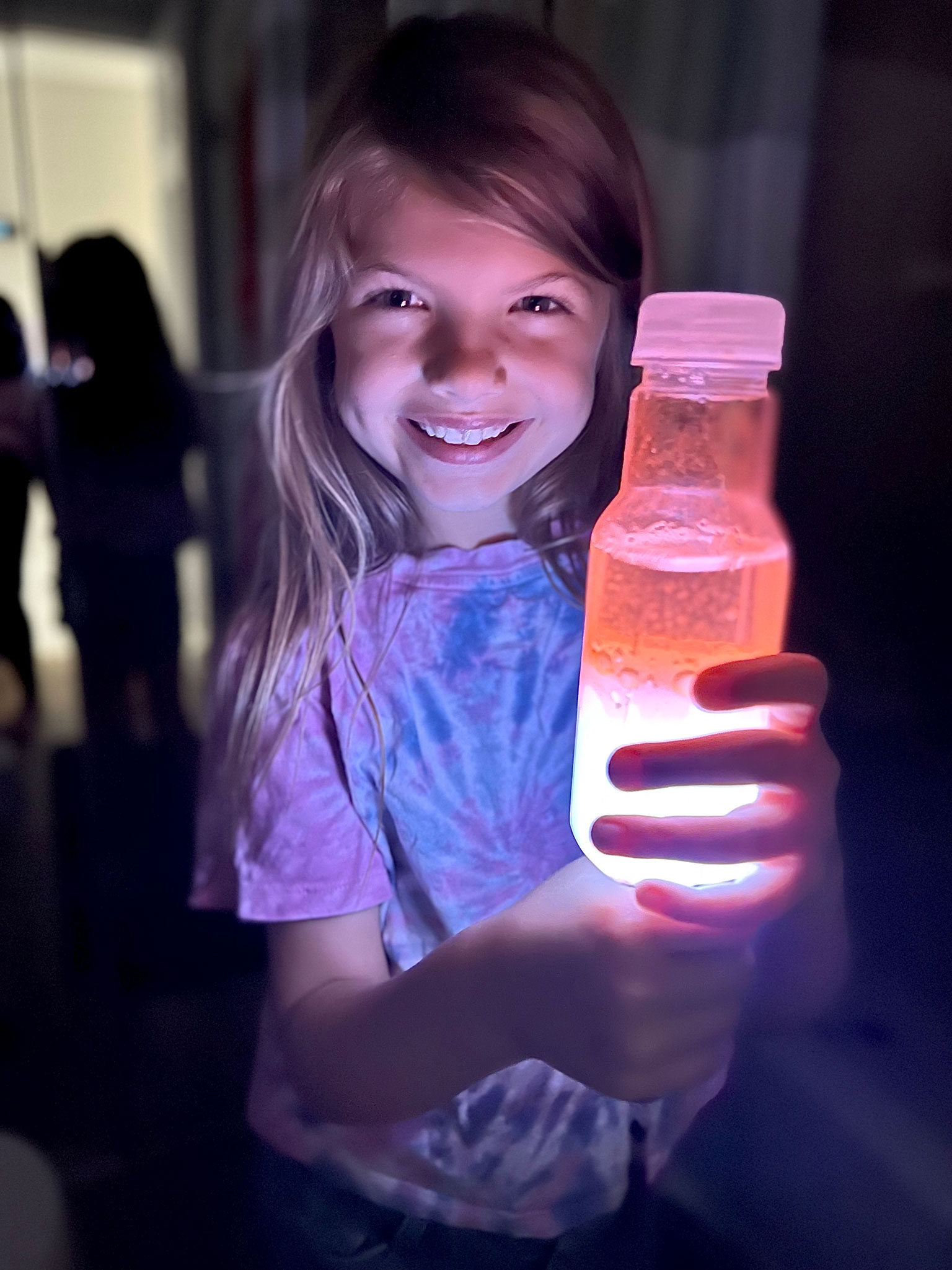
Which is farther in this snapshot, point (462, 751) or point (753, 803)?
point (462, 751)

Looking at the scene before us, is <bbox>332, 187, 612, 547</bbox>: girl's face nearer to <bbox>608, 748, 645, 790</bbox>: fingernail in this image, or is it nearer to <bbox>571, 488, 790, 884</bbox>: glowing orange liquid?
<bbox>571, 488, 790, 884</bbox>: glowing orange liquid

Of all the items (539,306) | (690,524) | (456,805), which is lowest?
(456,805)

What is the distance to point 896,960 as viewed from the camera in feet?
1.81

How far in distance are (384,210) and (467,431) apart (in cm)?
14

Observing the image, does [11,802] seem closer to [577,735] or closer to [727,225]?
[577,735]

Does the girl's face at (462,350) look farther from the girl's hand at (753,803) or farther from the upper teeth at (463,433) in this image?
the girl's hand at (753,803)

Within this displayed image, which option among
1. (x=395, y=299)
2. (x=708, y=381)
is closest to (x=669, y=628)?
(x=708, y=381)

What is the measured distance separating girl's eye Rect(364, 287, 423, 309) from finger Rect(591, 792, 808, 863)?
32 centimetres

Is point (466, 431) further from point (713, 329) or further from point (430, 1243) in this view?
point (430, 1243)

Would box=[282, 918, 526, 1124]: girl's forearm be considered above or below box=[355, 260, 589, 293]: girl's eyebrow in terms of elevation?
below

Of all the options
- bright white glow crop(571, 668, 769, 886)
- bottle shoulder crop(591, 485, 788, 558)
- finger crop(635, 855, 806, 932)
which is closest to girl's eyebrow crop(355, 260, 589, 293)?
bottle shoulder crop(591, 485, 788, 558)

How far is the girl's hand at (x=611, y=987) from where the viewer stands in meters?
0.51

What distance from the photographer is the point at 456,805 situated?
1.94 ft

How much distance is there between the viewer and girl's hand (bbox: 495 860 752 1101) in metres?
0.51
